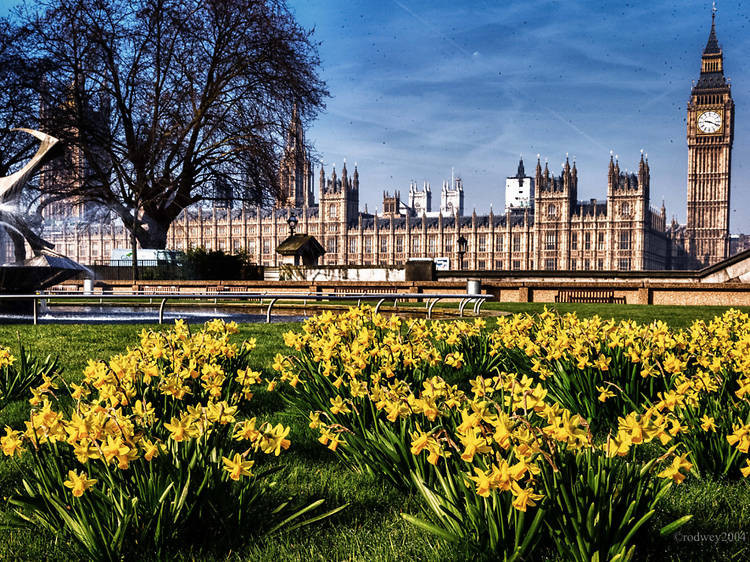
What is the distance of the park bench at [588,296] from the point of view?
18750mm

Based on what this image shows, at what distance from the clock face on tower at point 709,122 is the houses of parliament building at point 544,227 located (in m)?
0.13

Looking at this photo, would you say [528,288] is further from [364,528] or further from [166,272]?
[364,528]

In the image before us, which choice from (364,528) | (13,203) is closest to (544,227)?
(13,203)

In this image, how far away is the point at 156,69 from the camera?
20672 millimetres

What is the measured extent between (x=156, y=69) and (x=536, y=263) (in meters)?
59.7

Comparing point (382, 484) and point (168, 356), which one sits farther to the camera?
point (168, 356)

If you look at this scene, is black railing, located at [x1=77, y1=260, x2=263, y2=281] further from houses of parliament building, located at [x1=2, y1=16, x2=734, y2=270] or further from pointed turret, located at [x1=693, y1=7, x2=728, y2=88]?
pointed turret, located at [x1=693, y1=7, x2=728, y2=88]

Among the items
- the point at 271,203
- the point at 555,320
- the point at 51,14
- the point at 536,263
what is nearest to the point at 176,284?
the point at 271,203

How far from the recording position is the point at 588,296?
747 inches

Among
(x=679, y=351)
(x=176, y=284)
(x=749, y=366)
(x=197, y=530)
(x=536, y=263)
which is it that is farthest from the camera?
(x=536, y=263)

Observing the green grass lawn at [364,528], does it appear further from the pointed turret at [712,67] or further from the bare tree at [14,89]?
the pointed turret at [712,67]

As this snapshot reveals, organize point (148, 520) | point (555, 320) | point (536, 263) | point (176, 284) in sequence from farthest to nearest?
point (536, 263) → point (176, 284) → point (555, 320) → point (148, 520)

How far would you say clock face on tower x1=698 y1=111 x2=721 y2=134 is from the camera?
85.2m

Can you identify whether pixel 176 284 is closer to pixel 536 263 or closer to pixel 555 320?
pixel 555 320
